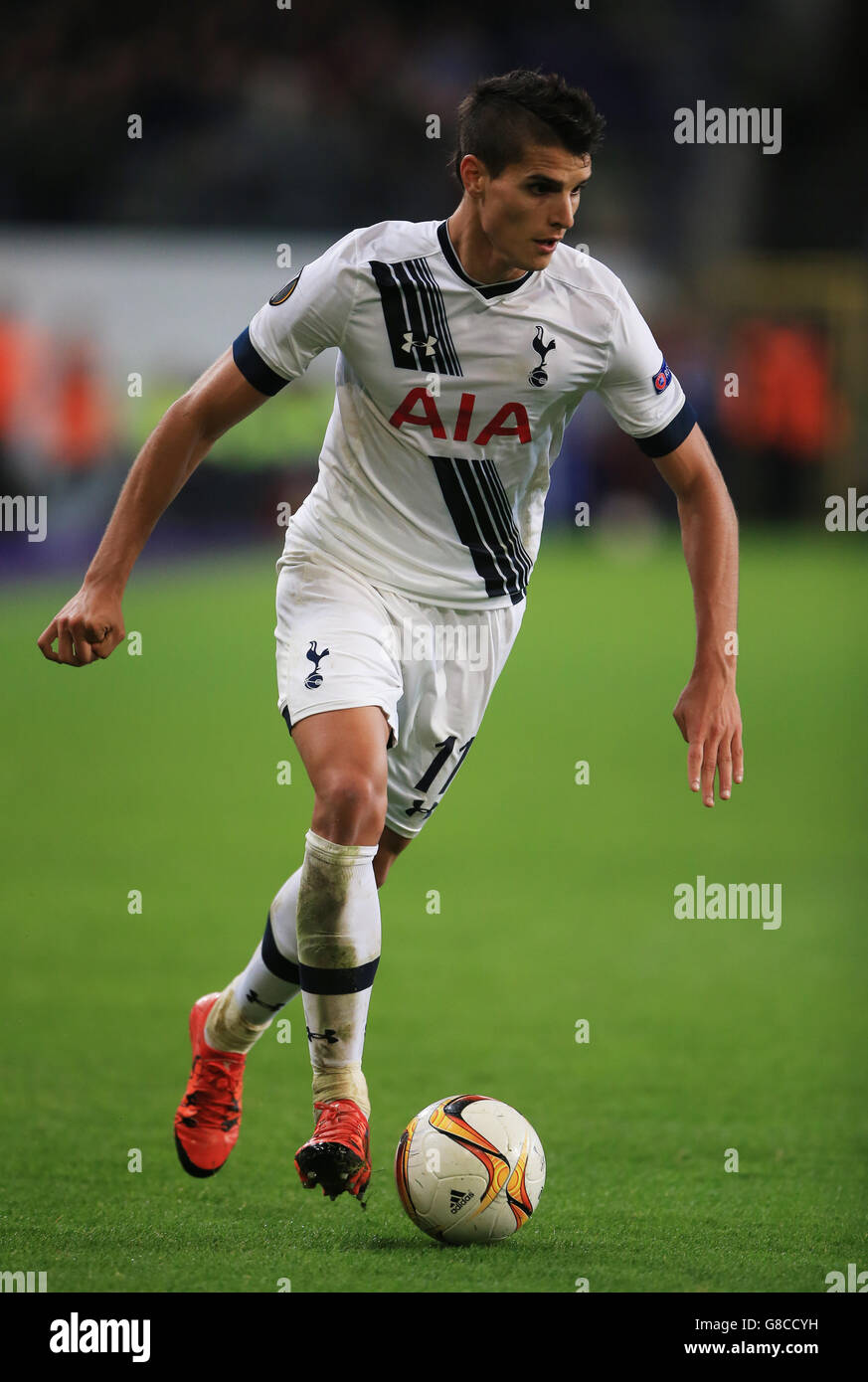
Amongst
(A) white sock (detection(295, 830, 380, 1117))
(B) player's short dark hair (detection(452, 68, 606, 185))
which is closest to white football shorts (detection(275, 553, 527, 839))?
(A) white sock (detection(295, 830, 380, 1117))

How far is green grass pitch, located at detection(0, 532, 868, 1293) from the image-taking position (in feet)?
13.3

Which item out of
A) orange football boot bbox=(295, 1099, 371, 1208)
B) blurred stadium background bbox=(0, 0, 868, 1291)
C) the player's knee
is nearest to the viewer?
orange football boot bbox=(295, 1099, 371, 1208)

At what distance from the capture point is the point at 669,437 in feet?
14.3

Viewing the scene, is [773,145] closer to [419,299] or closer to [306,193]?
[306,193]

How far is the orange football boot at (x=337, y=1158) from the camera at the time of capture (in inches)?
146

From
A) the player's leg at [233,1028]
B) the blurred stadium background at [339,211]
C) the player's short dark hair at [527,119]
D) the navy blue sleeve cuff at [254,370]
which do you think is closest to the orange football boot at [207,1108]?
the player's leg at [233,1028]

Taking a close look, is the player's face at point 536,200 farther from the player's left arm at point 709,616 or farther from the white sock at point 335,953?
the white sock at point 335,953

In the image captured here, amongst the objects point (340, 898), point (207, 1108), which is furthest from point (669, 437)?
point (207, 1108)

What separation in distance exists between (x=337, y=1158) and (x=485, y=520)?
1575mm

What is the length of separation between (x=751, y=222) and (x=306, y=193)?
826cm

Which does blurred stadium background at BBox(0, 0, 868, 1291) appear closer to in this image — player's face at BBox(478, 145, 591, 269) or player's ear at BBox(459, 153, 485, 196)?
player's face at BBox(478, 145, 591, 269)

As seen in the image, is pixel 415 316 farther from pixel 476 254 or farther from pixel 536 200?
pixel 536 200

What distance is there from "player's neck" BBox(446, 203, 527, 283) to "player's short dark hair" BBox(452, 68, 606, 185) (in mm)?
→ 154
